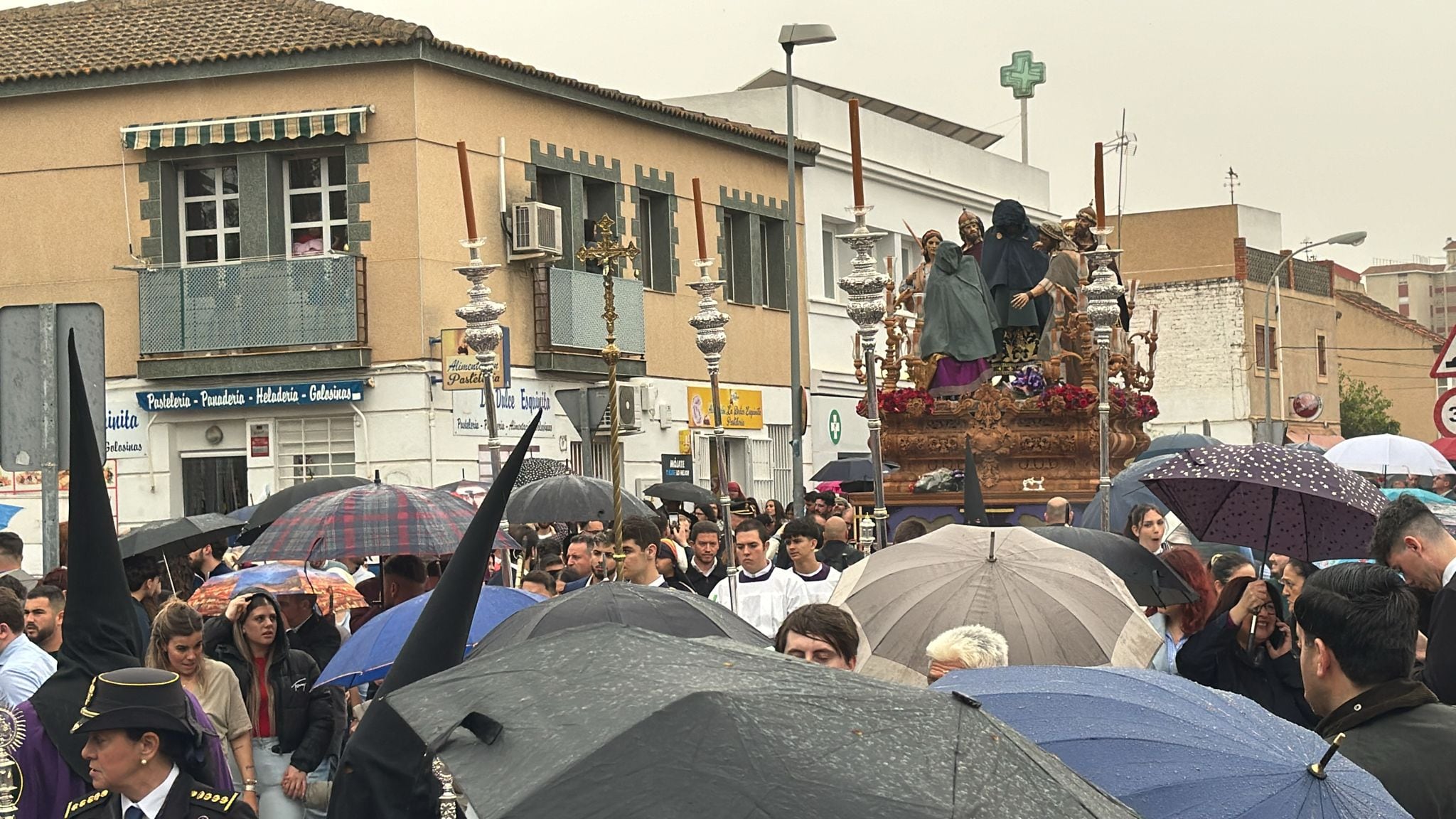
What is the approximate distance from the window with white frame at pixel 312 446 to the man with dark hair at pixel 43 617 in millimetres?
20109

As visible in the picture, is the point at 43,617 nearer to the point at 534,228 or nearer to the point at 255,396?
the point at 255,396

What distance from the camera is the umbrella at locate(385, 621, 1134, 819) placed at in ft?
10.6

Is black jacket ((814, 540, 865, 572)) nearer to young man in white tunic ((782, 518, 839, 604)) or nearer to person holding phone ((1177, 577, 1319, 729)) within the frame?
young man in white tunic ((782, 518, 839, 604))

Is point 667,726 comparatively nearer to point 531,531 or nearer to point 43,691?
point 43,691

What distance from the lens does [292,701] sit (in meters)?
9.70

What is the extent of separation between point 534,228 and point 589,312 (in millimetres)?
2173

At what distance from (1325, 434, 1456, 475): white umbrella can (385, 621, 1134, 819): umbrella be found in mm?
16785

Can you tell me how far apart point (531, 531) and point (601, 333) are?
44.5 feet

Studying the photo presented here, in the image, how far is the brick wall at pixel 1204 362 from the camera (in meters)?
61.6

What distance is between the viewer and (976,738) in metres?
3.49

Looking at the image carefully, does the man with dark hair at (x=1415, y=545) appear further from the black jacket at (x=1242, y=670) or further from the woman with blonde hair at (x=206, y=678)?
the woman with blonde hair at (x=206, y=678)

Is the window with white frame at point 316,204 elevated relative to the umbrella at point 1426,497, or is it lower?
elevated

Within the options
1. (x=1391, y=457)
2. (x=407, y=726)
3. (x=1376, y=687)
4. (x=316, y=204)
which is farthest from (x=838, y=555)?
(x=316, y=204)

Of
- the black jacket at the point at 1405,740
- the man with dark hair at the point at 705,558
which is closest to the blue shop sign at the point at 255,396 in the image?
the man with dark hair at the point at 705,558
